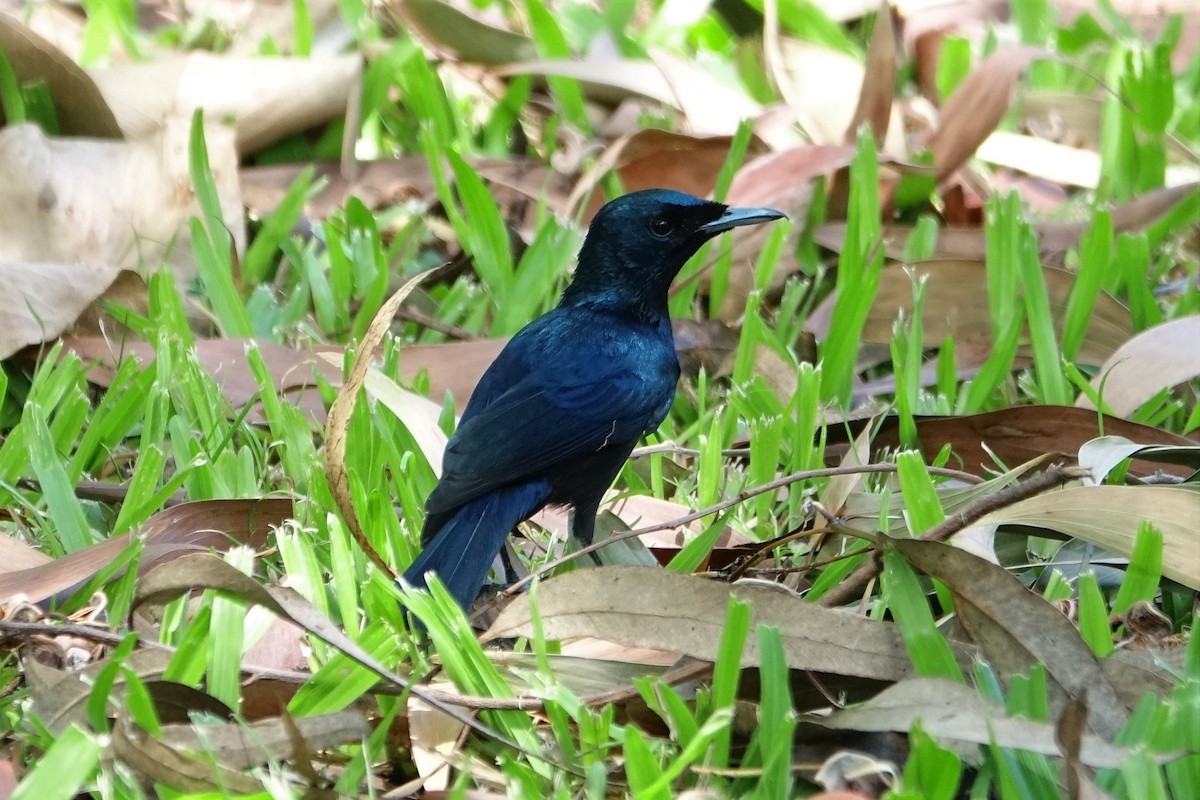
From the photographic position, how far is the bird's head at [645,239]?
12.6ft

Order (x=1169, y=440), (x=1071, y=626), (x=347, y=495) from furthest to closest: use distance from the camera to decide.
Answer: (x=1169, y=440) → (x=347, y=495) → (x=1071, y=626)

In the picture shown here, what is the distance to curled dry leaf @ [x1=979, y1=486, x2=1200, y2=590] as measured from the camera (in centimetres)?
271

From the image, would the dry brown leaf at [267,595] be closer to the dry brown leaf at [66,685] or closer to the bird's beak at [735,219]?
the dry brown leaf at [66,685]

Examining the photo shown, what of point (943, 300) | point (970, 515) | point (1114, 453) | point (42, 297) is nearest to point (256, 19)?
point (42, 297)

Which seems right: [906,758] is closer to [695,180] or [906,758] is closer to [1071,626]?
[1071,626]

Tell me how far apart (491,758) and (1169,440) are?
1896mm

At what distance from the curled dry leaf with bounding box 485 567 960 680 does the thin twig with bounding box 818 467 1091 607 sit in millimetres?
223

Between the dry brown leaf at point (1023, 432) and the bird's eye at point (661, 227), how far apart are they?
84cm

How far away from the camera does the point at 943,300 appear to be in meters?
4.42

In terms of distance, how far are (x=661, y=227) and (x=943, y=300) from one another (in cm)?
106

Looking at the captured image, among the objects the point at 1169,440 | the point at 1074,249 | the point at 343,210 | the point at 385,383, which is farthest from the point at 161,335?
the point at 1074,249

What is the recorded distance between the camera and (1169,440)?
3416 millimetres

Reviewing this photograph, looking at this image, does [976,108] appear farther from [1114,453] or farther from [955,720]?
[955,720]

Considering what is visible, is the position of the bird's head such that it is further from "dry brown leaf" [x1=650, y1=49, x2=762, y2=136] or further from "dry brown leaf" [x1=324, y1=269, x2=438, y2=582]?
"dry brown leaf" [x1=650, y1=49, x2=762, y2=136]
